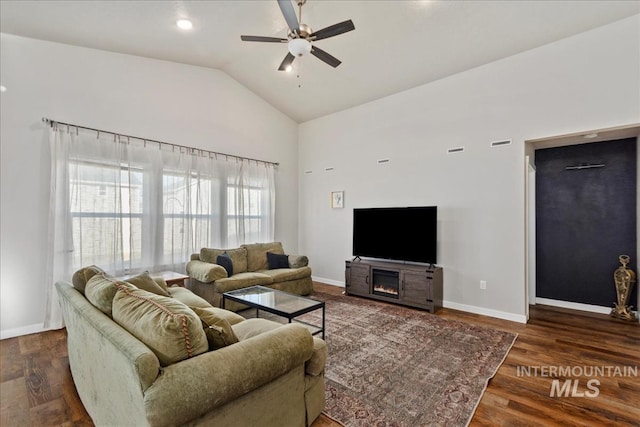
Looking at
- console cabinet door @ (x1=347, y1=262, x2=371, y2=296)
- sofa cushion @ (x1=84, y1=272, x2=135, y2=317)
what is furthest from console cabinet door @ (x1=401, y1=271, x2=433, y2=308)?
sofa cushion @ (x1=84, y1=272, x2=135, y2=317)

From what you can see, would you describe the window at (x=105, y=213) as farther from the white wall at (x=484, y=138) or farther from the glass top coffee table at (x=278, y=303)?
the white wall at (x=484, y=138)

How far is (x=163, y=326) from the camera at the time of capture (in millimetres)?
1350

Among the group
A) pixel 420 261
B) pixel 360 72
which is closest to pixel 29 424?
pixel 420 261

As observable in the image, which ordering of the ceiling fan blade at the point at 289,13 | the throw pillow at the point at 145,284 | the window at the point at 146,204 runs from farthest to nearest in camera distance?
the window at the point at 146,204
the throw pillow at the point at 145,284
the ceiling fan blade at the point at 289,13

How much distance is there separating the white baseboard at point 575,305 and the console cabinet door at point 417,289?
1.97m

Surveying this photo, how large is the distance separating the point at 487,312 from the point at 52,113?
19.9 feet

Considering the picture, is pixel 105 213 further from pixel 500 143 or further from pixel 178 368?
pixel 500 143

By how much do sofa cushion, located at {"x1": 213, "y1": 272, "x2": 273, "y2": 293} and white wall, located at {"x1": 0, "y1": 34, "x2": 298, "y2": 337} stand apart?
6.42ft

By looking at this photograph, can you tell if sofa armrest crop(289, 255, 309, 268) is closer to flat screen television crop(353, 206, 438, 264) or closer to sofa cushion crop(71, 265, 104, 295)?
flat screen television crop(353, 206, 438, 264)

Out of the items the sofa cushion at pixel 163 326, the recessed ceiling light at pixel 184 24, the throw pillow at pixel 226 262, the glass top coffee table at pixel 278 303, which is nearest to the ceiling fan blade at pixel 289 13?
the recessed ceiling light at pixel 184 24

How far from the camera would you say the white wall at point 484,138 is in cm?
339

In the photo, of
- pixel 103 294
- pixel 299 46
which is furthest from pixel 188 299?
pixel 299 46

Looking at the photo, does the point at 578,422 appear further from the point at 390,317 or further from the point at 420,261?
the point at 420,261

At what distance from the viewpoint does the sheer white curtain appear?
358cm
